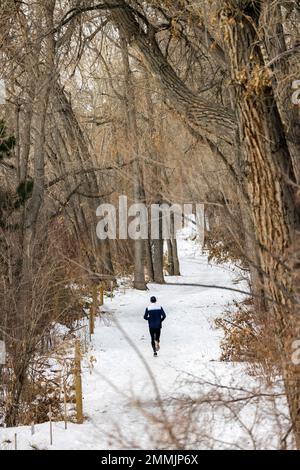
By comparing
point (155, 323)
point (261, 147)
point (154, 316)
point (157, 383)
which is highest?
point (261, 147)

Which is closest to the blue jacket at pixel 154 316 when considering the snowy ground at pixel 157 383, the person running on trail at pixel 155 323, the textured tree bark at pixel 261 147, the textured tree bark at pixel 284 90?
the person running on trail at pixel 155 323

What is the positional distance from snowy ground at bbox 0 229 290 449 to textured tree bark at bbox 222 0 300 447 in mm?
553

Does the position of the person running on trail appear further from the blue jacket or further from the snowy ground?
the snowy ground

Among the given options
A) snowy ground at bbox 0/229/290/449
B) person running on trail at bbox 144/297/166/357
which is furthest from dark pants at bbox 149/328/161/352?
snowy ground at bbox 0/229/290/449

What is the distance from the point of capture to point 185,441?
4.65 metres

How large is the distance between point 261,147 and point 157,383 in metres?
5.82

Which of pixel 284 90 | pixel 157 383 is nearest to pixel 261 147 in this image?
pixel 284 90

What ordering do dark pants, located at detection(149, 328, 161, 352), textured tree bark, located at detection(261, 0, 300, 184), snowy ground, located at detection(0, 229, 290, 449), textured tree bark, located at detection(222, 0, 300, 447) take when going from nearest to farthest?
1. snowy ground, located at detection(0, 229, 290, 449)
2. textured tree bark, located at detection(222, 0, 300, 447)
3. textured tree bark, located at detection(261, 0, 300, 184)
4. dark pants, located at detection(149, 328, 161, 352)

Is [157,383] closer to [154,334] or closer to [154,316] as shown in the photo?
[154,334]

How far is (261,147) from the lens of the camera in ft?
23.1

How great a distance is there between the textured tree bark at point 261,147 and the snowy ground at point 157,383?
553 mm

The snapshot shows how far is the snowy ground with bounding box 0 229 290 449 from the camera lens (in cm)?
502
